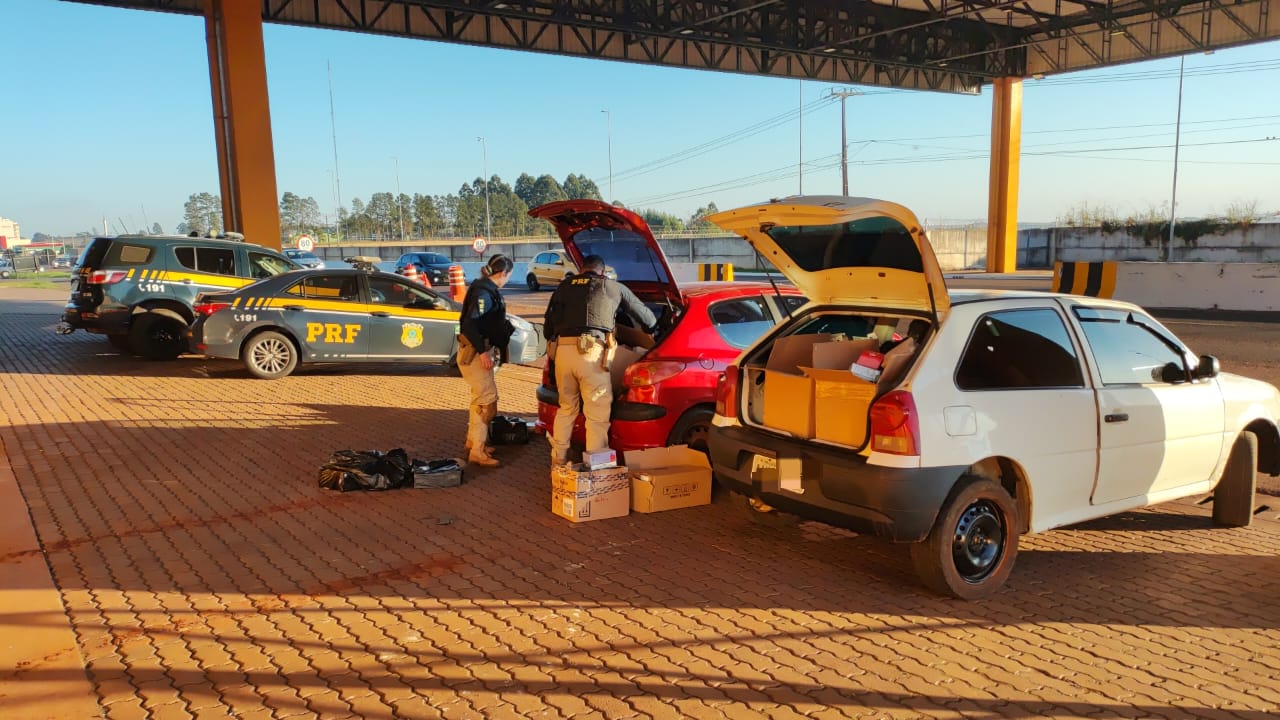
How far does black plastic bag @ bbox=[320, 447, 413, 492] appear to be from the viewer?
6.59m

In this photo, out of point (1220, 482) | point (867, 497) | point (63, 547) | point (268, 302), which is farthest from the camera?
point (268, 302)

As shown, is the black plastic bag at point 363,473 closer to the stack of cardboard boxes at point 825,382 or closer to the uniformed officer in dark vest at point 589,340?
the uniformed officer in dark vest at point 589,340

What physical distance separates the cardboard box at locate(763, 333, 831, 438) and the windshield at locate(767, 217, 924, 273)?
47 cm

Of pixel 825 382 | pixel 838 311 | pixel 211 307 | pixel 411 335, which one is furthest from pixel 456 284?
pixel 825 382

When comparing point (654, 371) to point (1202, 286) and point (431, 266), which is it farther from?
point (431, 266)

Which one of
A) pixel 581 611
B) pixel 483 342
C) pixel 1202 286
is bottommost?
pixel 581 611

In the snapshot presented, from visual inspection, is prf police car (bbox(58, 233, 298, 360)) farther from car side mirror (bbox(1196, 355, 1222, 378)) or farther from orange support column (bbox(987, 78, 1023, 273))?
orange support column (bbox(987, 78, 1023, 273))

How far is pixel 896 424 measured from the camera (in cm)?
427

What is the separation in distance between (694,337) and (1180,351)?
10.3 feet

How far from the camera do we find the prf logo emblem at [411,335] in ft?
39.5

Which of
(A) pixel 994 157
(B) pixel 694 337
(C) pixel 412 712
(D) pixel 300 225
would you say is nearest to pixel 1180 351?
(B) pixel 694 337

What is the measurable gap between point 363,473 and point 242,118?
14916mm

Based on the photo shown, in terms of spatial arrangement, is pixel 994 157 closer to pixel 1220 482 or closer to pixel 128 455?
pixel 1220 482

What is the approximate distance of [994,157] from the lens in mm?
34406
